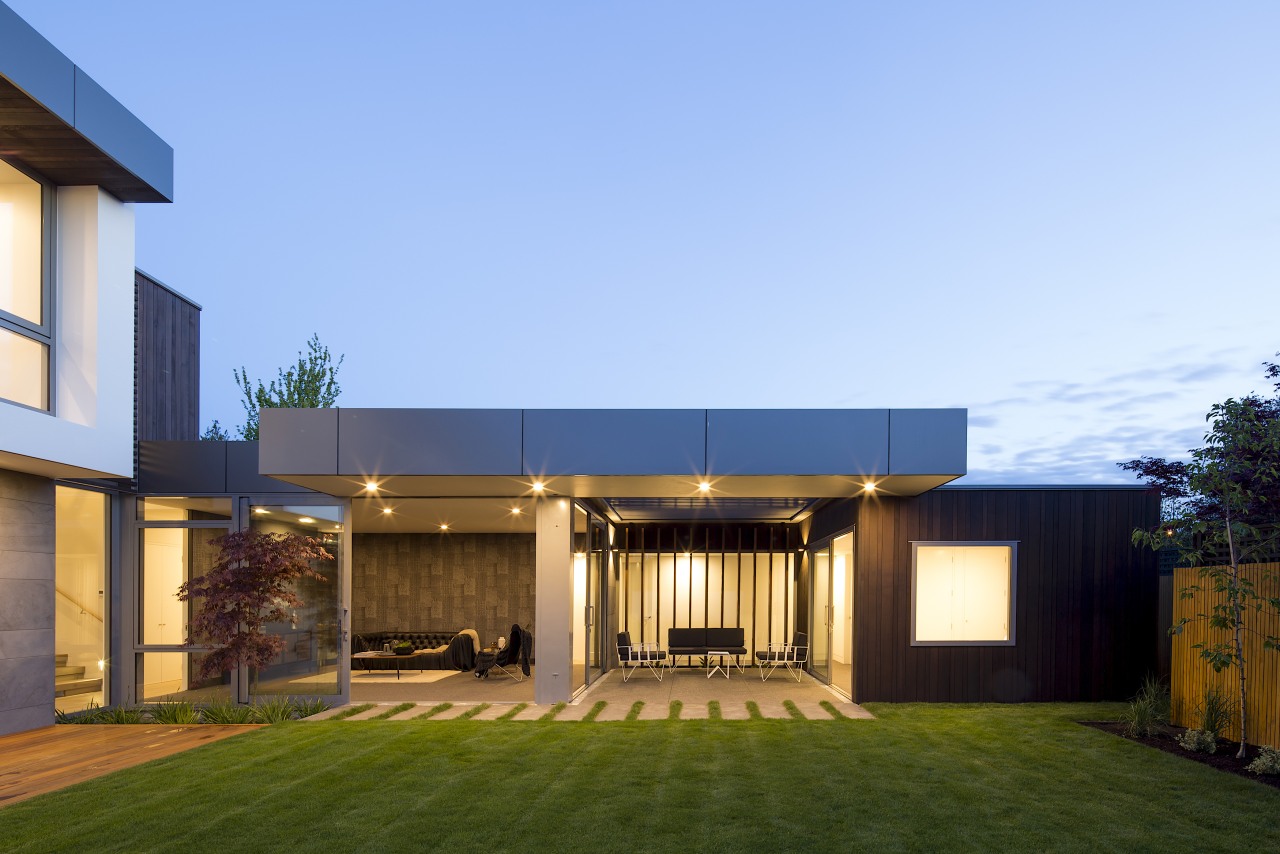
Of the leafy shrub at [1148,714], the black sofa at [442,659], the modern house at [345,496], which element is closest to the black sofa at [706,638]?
the modern house at [345,496]

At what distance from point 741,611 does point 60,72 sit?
14831 millimetres

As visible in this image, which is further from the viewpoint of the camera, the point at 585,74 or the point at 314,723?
the point at 585,74

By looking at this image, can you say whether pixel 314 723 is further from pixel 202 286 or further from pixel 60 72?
pixel 202 286

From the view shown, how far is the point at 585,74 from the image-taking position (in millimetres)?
61969

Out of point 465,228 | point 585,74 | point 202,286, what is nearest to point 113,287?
point 585,74

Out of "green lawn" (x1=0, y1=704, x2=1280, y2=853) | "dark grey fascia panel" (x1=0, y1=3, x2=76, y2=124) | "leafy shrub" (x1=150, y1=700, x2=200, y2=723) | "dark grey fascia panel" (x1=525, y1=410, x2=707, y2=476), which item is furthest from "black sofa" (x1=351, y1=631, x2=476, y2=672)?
"dark grey fascia panel" (x1=0, y1=3, x2=76, y2=124)

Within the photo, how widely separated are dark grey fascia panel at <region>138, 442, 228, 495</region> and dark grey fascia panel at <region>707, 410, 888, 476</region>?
687 cm

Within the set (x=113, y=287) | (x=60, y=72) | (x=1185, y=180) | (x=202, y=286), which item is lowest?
(x=113, y=287)

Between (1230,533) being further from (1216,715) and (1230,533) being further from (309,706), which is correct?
(309,706)

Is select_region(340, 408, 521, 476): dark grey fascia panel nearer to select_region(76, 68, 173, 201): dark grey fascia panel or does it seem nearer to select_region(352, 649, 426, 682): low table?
select_region(76, 68, 173, 201): dark grey fascia panel

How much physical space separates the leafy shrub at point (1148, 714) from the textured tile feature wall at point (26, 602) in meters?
12.1

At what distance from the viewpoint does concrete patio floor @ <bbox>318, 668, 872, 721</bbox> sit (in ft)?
37.2

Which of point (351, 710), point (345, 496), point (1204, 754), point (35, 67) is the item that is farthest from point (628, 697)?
point (35, 67)

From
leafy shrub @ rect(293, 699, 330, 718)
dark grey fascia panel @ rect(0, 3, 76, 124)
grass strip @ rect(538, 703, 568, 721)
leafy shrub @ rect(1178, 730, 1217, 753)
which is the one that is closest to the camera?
dark grey fascia panel @ rect(0, 3, 76, 124)
